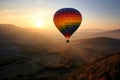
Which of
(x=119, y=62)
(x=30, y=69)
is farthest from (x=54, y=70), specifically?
(x=119, y=62)

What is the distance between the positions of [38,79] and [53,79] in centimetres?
301

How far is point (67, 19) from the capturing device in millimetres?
44719

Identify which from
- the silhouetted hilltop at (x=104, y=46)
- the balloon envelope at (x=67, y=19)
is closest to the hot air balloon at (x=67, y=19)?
the balloon envelope at (x=67, y=19)

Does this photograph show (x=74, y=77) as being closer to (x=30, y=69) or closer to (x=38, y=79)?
(x=38, y=79)

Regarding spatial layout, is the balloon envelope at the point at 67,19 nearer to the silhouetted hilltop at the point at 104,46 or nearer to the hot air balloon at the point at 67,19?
the hot air balloon at the point at 67,19

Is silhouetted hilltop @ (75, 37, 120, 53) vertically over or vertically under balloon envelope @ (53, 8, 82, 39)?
under

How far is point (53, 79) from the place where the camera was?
40.0 meters

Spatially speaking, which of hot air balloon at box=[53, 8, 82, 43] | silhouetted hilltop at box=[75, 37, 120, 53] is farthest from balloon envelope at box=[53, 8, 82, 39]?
silhouetted hilltop at box=[75, 37, 120, 53]

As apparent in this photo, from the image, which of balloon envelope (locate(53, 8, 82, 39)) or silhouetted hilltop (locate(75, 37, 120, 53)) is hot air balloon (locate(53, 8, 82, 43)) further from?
silhouetted hilltop (locate(75, 37, 120, 53))

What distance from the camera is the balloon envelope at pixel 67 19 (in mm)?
44469

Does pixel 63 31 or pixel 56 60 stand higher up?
pixel 63 31

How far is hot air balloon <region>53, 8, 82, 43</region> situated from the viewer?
44469mm

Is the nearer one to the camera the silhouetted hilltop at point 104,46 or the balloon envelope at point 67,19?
the balloon envelope at point 67,19

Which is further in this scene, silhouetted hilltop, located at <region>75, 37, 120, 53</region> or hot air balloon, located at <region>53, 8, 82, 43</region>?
silhouetted hilltop, located at <region>75, 37, 120, 53</region>
